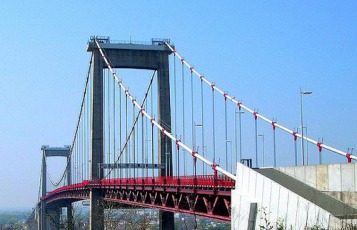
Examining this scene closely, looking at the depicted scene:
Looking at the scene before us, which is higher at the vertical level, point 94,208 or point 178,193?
point 178,193

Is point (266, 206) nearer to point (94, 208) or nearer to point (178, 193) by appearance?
point (178, 193)

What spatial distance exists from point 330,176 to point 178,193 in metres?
13.0

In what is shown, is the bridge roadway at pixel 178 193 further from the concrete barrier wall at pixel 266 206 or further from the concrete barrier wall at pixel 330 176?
the concrete barrier wall at pixel 330 176

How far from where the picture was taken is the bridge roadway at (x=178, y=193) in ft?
79.3

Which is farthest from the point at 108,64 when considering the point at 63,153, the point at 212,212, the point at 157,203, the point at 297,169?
the point at 63,153

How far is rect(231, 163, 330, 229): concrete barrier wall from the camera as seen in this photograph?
49.7 feet

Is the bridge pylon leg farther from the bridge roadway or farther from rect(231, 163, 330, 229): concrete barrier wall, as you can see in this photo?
rect(231, 163, 330, 229): concrete barrier wall

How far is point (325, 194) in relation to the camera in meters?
17.4

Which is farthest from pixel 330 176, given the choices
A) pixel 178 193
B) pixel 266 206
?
pixel 178 193

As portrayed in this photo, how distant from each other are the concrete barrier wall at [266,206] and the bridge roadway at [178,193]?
1.35 metres

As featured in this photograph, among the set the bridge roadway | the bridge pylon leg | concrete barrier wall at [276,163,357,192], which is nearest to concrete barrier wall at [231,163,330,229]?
the bridge roadway

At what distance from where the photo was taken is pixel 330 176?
1772 centimetres

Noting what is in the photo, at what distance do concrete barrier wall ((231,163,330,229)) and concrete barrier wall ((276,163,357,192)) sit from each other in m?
1.57

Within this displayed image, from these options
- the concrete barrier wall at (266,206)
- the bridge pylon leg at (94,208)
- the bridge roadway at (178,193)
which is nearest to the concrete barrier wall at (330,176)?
the concrete barrier wall at (266,206)
